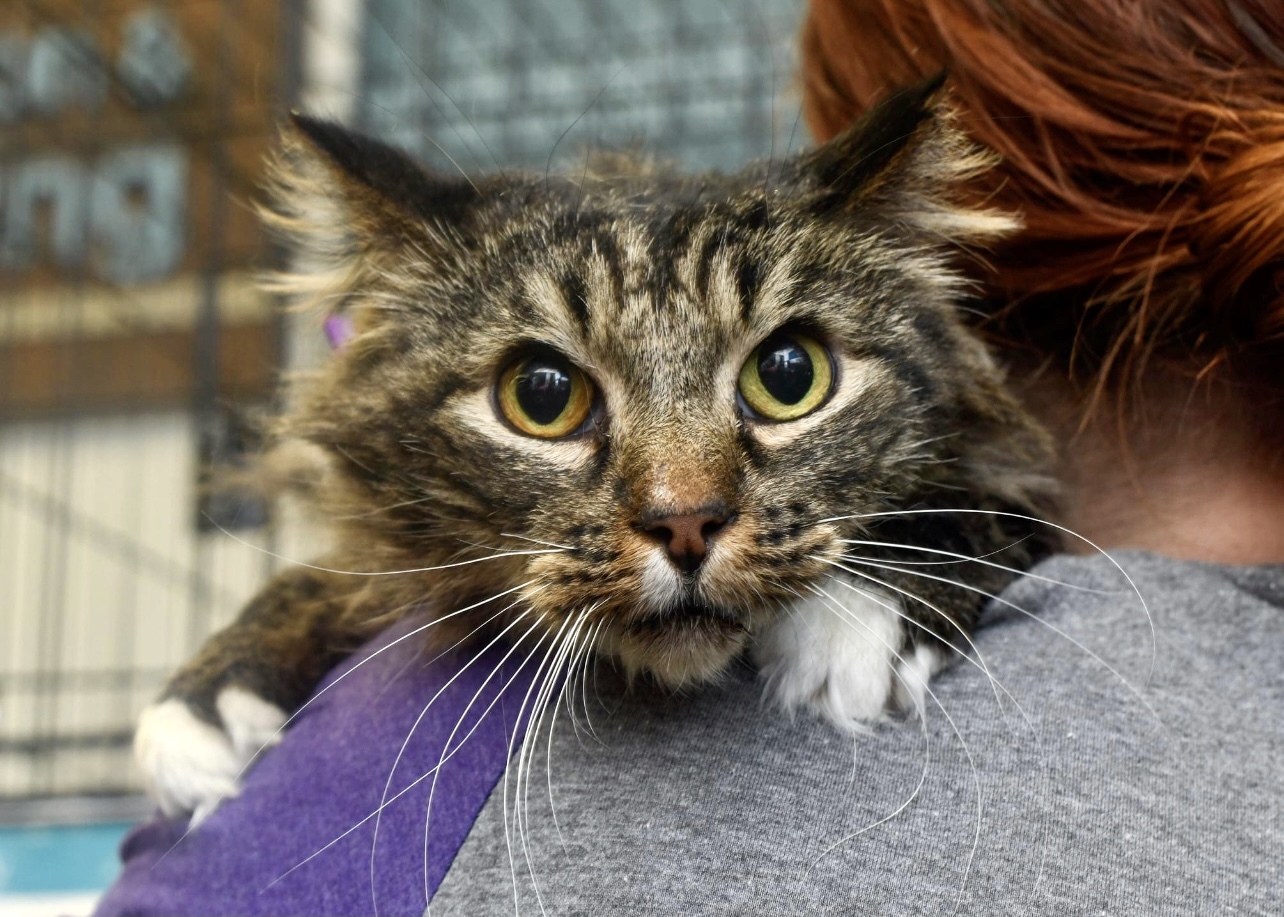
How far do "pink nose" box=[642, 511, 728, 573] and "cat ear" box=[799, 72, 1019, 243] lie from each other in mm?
416

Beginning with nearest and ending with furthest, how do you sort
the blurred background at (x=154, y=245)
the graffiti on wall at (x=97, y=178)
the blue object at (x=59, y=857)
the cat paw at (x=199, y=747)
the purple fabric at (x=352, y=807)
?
the purple fabric at (x=352, y=807) → the cat paw at (x=199, y=747) → the blue object at (x=59, y=857) → the graffiti on wall at (x=97, y=178) → the blurred background at (x=154, y=245)

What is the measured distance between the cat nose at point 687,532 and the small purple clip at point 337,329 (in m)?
0.57

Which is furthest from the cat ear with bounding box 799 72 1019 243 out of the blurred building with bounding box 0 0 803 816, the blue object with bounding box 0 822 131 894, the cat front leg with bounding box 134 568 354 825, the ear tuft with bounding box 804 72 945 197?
the blue object with bounding box 0 822 131 894

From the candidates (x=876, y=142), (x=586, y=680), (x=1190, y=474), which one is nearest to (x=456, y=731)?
(x=586, y=680)

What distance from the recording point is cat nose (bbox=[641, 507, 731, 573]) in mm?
993

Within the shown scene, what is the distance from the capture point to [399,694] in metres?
1.13

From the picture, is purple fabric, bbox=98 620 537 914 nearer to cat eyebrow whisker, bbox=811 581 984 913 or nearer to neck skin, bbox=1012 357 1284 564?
cat eyebrow whisker, bbox=811 581 984 913

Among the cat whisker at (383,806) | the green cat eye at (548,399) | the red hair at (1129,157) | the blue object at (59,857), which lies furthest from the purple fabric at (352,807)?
the blue object at (59,857)

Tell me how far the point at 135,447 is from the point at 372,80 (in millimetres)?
1847

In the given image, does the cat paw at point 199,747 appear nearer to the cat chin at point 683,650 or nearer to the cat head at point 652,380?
the cat head at point 652,380

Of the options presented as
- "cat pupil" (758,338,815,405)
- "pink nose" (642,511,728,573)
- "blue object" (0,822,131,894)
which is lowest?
"blue object" (0,822,131,894)

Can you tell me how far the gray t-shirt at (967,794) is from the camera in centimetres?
85

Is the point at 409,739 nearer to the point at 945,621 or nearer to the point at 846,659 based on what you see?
the point at 846,659

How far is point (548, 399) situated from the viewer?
1142 millimetres
